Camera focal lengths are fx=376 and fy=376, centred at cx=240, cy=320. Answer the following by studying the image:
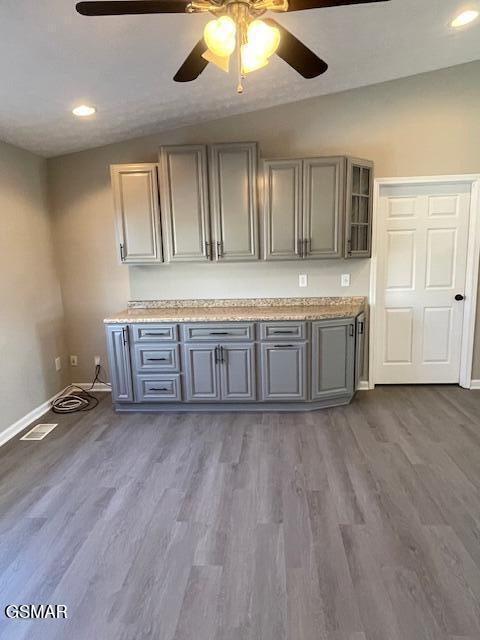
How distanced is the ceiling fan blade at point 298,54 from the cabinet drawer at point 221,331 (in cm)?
199

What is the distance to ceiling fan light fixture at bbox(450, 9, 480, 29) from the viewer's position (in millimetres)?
2533

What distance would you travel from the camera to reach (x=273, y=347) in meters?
3.40

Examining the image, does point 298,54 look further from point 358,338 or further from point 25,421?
point 25,421

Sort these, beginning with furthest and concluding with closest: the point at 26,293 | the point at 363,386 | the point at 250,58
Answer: the point at 363,386
the point at 26,293
the point at 250,58

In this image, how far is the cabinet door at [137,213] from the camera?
136 inches

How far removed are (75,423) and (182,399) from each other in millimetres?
982

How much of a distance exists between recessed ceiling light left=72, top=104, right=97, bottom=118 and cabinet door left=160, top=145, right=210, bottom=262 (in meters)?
0.66

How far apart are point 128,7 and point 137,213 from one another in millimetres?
2217

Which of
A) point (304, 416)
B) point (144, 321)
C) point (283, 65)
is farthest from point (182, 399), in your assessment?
point (283, 65)

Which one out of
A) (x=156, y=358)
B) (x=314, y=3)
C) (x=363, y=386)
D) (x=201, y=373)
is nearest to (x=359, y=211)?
(x=363, y=386)

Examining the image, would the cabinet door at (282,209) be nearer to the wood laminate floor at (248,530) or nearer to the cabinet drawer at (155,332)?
the cabinet drawer at (155,332)

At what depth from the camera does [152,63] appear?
7.94ft

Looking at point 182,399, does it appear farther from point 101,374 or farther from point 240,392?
point 101,374

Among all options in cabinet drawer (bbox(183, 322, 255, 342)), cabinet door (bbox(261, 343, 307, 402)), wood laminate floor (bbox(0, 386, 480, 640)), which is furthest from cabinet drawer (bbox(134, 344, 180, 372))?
cabinet door (bbox(261, 343, 307, 402))
